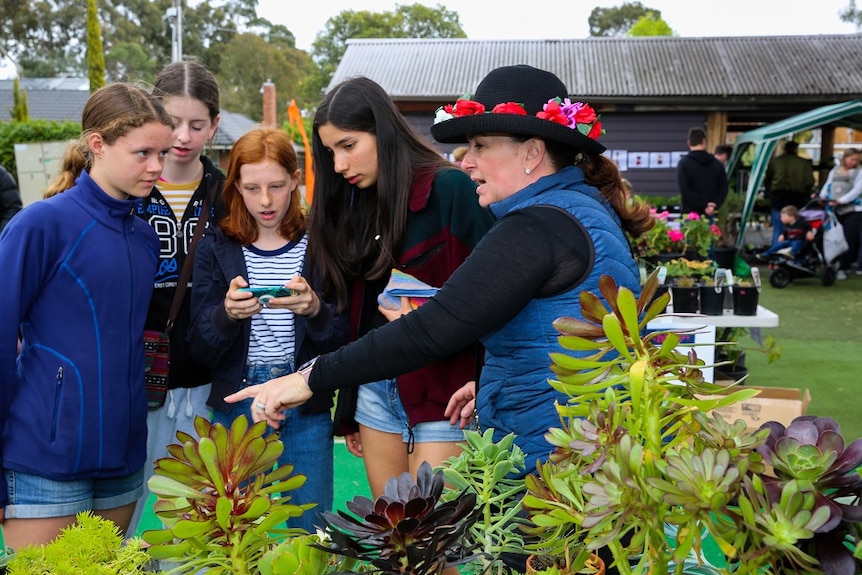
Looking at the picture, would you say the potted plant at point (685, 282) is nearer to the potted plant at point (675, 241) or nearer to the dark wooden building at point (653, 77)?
the potted plant at point (675, 241)

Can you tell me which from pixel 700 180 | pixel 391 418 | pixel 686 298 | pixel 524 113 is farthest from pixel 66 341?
pixel 700 180

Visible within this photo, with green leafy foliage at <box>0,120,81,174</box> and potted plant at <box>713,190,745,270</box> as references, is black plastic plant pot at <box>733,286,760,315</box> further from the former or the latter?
green leafy foliage at <box>0,120,81,174</box>

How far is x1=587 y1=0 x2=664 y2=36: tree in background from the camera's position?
2598 inches

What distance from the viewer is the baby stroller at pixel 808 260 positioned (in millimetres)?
11344

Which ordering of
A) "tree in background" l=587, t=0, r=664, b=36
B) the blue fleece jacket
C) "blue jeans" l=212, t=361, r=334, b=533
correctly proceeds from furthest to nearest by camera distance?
"tree in background" l=587, t=0, r=664, b=36
"blue jeans" l=212, t=361, r=334, b=533
the blue fleece jacket

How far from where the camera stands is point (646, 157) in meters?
16.2

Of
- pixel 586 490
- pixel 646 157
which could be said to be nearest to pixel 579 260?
pixel 586 490

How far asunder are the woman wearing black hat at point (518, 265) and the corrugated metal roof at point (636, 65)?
14.7 m

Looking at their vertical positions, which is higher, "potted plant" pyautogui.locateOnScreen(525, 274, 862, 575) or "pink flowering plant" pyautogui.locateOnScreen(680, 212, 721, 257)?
"potted plant" pyautogui.locateOnScreen(525, 274, 862, 575)

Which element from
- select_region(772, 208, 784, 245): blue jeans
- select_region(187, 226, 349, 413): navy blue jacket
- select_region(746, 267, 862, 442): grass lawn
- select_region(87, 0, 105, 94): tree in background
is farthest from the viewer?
select_region(87, 0, 105, 94): tree in background

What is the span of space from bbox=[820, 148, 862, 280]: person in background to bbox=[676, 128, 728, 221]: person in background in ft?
8.89

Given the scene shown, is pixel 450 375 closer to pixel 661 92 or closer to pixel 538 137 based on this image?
pixel 538 137

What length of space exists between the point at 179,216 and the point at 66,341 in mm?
698

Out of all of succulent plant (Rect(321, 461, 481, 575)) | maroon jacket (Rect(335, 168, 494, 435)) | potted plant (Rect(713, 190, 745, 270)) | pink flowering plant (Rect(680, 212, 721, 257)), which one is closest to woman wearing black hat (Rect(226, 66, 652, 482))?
maroon jacket (Rect(335, 168, 494, 435))
